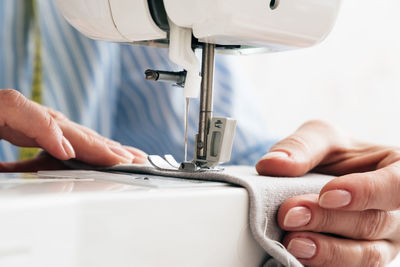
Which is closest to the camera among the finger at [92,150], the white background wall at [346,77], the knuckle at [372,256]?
the knuckle at [372,256]

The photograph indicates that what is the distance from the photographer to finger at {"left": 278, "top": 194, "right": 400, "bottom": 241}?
52cm

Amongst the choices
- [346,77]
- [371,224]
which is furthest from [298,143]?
[346,77]

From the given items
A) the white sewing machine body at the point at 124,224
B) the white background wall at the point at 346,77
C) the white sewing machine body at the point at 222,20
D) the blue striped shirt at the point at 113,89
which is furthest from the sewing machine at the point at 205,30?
the white background wall at the point at 346,77

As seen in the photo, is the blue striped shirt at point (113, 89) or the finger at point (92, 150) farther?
the blue striped shirt at point (113, 89)

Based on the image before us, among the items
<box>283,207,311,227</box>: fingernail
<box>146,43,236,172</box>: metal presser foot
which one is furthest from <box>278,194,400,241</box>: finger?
<box>146,43,236,172</box>: metal presser foot

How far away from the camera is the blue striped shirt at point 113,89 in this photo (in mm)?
1238

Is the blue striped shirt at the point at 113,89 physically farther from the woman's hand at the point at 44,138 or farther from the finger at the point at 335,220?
the finger at the point at 335,220

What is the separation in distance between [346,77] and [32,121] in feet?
4.13

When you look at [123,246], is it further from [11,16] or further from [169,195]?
[11,16]

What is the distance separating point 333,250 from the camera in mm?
551

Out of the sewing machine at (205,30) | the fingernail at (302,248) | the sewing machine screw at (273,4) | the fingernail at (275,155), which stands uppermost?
the sewing machine screw at (273,4)

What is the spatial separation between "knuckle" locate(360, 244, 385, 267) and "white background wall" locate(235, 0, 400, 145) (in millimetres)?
989

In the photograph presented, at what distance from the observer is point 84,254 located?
1.22 feet

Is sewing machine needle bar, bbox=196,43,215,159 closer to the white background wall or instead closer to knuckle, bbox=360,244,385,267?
knuckle, bbox=360,244,385,267
